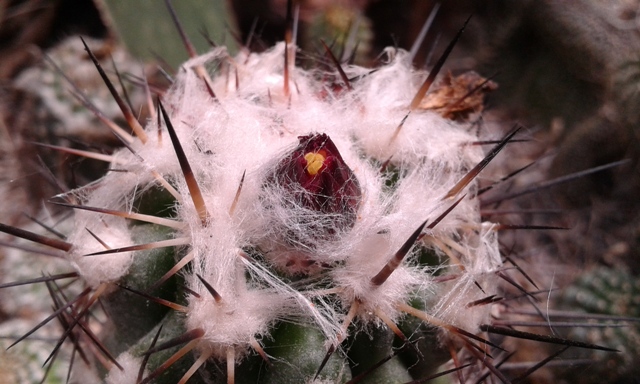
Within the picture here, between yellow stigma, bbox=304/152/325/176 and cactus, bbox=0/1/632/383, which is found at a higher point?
yellow stigma, bbox=304/152/325/176

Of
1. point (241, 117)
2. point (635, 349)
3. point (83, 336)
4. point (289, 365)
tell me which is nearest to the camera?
point (289, 365)

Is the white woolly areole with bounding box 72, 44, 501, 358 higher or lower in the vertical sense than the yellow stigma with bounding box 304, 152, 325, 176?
lower

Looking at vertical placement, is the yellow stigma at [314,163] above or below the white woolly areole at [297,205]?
above

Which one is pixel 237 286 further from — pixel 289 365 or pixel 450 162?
pixel 450 162

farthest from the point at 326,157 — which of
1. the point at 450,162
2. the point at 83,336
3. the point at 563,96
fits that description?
the point at 563,96
